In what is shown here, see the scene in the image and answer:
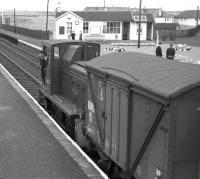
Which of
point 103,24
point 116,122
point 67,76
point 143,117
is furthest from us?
point 103,24

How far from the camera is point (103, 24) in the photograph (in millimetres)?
67750

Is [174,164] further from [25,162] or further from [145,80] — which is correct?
[25,162]

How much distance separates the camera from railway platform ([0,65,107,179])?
986 cm

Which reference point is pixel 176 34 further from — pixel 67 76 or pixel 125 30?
pixel 67 76

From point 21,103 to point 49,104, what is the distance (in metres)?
1.68

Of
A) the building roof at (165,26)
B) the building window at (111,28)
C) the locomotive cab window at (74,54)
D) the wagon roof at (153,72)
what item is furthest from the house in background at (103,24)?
the wagon roof at (153,72)

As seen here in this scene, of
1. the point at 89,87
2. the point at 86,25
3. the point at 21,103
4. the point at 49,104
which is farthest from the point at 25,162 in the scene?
the point at 86,25

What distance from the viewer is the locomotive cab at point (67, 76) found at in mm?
13195

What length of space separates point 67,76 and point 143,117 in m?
7.47

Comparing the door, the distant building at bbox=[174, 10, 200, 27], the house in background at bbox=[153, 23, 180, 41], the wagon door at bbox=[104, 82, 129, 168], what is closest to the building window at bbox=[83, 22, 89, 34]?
the door

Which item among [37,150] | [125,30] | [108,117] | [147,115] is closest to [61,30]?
[125,30]

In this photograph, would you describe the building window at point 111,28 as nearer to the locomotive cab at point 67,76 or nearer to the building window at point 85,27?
the building window at point 85,27

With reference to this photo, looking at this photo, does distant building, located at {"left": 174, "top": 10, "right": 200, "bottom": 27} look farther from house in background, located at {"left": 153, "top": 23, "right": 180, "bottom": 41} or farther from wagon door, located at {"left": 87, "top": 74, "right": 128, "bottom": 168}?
wagon door, located at {"left": 87, "top": 74, "right": 128, "bottom": 168}

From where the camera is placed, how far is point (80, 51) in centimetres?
1440
